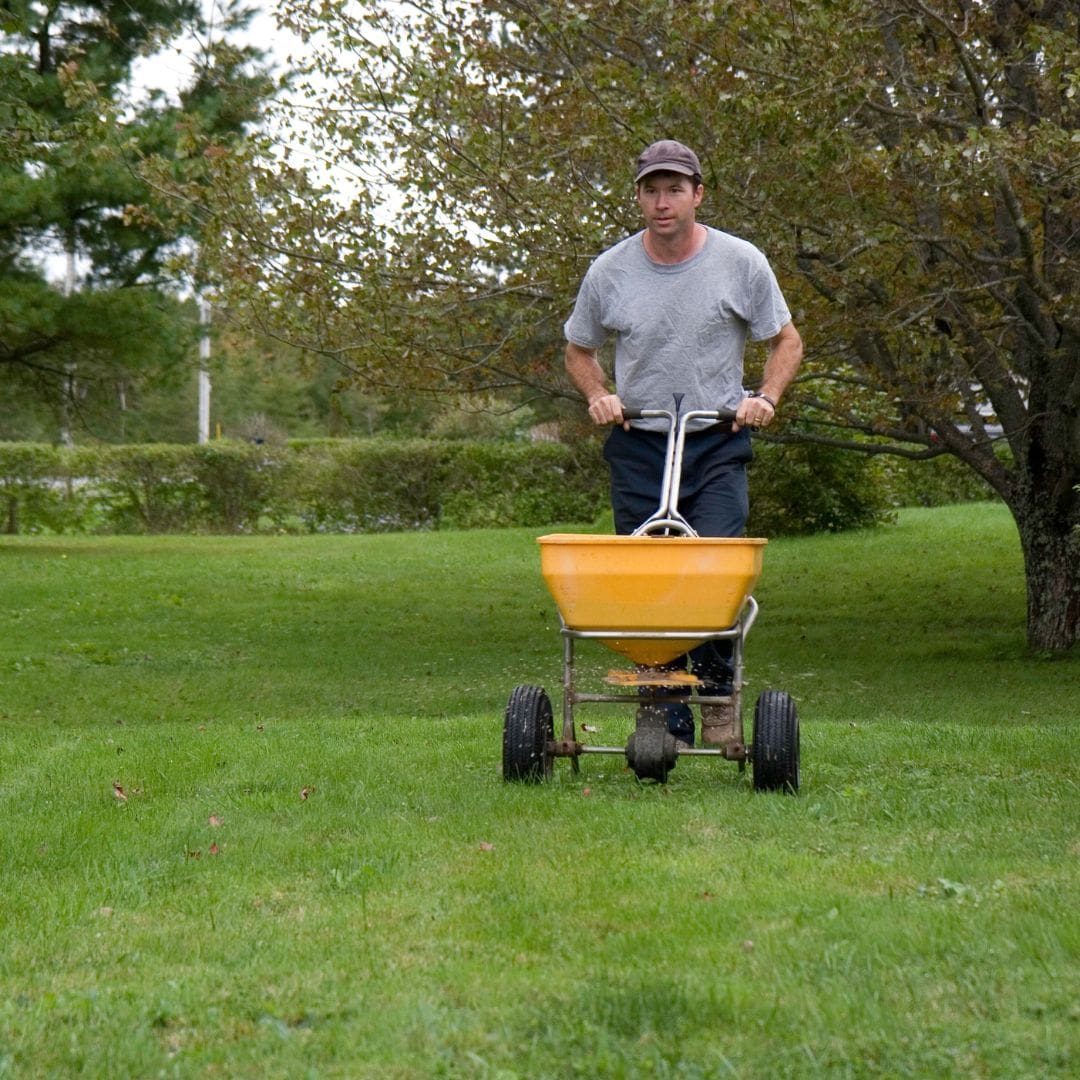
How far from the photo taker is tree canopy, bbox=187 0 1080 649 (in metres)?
8.88

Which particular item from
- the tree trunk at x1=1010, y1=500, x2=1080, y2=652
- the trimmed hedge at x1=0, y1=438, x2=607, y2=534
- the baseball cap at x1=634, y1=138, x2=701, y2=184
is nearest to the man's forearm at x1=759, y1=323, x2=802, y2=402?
the baseball cap at x1=634, y1=138, x2=701, y2=184

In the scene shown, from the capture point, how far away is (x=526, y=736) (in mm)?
5469

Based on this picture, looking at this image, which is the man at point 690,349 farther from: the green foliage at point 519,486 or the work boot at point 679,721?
the green foliage at point 519,486

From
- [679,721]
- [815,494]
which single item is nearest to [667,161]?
[679,721]

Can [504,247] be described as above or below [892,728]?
above

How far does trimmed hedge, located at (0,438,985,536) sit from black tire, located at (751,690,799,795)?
68.8ft

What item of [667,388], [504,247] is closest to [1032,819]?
[667,388]

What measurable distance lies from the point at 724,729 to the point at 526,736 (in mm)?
668

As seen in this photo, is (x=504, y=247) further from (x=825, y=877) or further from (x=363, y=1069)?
(x=363, y=1069)

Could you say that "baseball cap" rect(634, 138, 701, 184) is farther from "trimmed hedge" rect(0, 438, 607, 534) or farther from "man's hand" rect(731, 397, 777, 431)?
"trimmed hedge" rect(0, 438, 607, 534)

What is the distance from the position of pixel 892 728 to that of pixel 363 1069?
16.8ft

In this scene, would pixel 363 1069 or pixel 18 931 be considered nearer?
pixel 363 1069

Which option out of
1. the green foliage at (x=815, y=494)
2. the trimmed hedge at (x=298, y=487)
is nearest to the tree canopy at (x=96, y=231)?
the trimmed hedge at (x=298, y=487)

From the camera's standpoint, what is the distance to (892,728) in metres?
7.62
